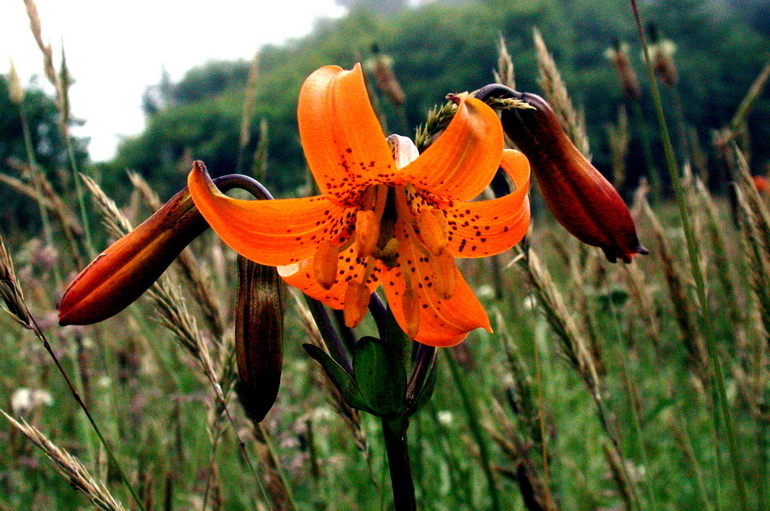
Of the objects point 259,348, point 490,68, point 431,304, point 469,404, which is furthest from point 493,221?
point 490,68

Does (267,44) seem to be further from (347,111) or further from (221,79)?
(347,111)

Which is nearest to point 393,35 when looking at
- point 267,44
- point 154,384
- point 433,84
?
point 433,84

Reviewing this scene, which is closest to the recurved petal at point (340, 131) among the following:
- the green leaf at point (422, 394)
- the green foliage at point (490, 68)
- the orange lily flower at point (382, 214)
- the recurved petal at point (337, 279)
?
the orange lily flower at point (382, 214)

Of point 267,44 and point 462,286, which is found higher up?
point 267,44

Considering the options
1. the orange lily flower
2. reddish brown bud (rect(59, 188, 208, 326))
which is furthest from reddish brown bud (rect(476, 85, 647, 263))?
reddish brown bud (rect(59, 188, 208, 326))

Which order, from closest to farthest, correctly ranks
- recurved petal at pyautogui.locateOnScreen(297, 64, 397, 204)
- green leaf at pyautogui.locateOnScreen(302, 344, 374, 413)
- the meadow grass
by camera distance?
recurved petal at pyautogui.locateOnScreen(297, 64, 397, 204)
green leaf at pyautogui.locateOnScreen(302, 344, 374, 413)
the meadow grass

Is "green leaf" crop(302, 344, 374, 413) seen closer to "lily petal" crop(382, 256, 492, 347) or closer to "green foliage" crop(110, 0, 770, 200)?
"lily petal" crop(382, 256, 492, 347)

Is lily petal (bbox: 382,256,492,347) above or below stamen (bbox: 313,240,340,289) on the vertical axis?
below
